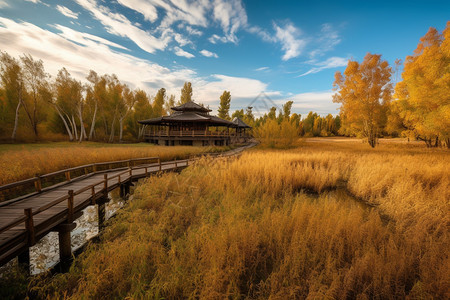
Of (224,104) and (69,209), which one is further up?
(224,104)

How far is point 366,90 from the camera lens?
19.8 metres

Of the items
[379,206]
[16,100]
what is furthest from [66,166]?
[16,100]

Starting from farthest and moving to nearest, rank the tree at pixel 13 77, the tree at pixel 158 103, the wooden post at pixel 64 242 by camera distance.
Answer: the tree at pixel 158 103 < the tree at pixel 13 77 < the wooden post at pixel 64 242

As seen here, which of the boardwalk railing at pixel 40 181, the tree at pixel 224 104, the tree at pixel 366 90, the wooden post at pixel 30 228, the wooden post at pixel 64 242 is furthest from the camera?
the tree at pixel 224 104

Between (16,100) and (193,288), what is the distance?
128ft

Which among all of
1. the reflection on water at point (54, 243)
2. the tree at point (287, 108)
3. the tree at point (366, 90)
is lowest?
the reflection on water at point (54, 243)

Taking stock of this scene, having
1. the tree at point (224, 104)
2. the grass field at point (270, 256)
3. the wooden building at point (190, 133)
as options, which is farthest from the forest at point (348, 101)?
the tree at point (224, 104)

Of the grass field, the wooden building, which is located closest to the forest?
the wooden building

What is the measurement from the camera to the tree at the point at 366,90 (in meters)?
19.1

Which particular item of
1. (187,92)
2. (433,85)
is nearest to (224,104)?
(187,92)

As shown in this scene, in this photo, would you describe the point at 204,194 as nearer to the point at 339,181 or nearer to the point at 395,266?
the point at 395,266

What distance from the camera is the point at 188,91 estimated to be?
152 feet

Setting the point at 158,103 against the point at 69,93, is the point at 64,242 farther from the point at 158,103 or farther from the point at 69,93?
the point at 158,103

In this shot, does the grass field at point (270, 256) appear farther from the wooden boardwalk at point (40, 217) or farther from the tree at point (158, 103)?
the tree at point (158, 103)
